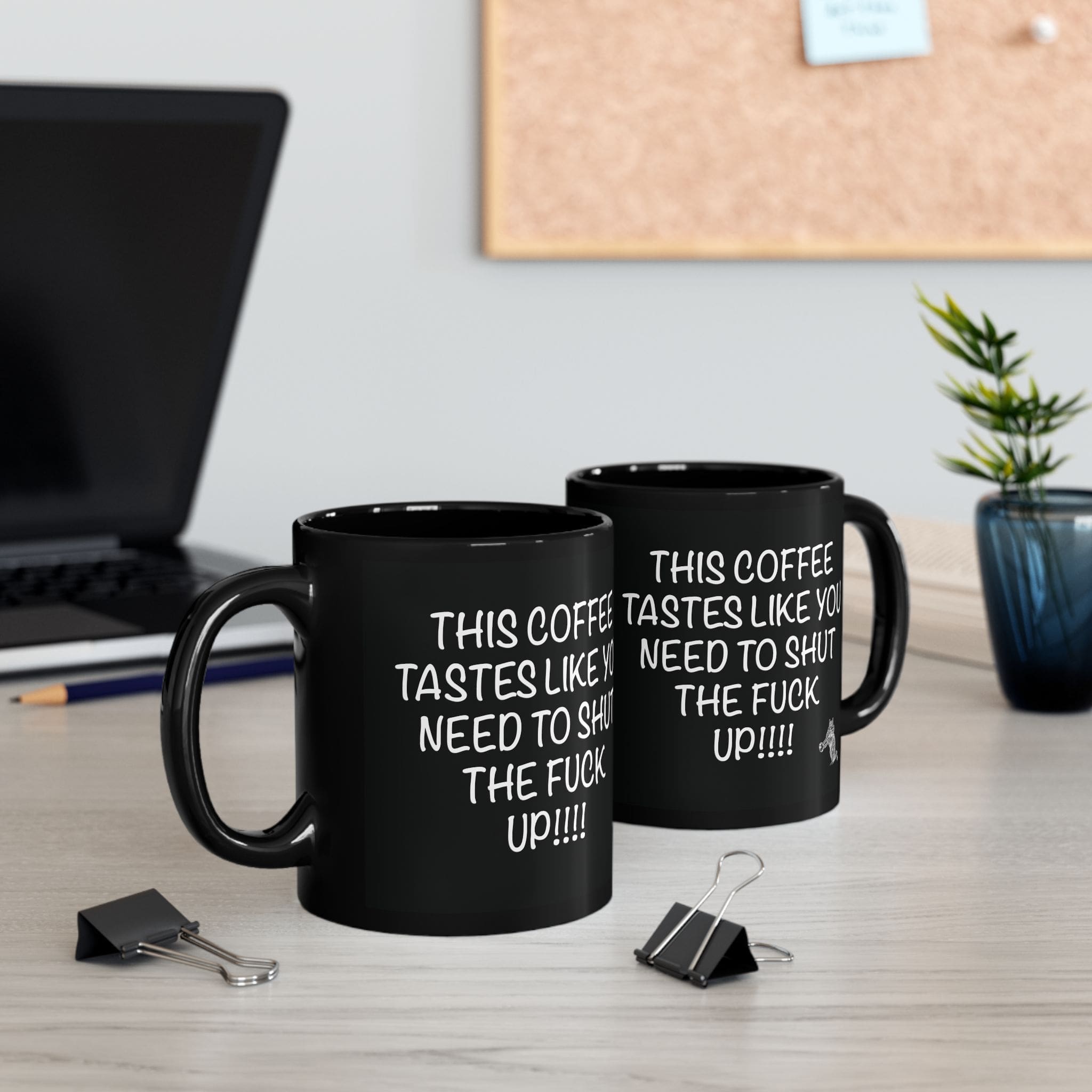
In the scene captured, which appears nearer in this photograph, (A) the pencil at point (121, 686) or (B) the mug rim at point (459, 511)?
(B) the mug rim at point (459, 511)

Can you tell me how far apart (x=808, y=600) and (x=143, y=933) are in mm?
238

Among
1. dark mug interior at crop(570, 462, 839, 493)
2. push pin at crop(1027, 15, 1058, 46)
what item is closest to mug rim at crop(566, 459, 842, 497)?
dark mug interior at crop(570, 462, 839, 493)

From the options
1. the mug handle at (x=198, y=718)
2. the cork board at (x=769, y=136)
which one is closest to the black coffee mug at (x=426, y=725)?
the mug handle at (x=198, y=718)

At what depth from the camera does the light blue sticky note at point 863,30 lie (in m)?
1.61

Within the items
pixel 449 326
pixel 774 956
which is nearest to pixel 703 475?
pixel 774 956

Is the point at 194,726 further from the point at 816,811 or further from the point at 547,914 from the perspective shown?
the point at 816,811

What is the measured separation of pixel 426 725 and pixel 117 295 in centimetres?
63

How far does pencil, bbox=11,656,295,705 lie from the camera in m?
0.66

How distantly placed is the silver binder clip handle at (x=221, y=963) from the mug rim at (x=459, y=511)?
11cm

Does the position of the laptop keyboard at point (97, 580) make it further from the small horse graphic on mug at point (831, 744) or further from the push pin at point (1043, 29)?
the push pin at point (1043, 29)

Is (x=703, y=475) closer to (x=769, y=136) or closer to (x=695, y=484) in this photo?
(x=695, y=484)

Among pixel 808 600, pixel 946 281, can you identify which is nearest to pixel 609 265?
pixel 946 281

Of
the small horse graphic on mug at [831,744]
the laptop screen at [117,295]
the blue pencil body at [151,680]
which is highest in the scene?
the laptop screen at [117,295]

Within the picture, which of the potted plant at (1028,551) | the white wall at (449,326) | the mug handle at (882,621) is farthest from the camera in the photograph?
the white wall at (449,326)
